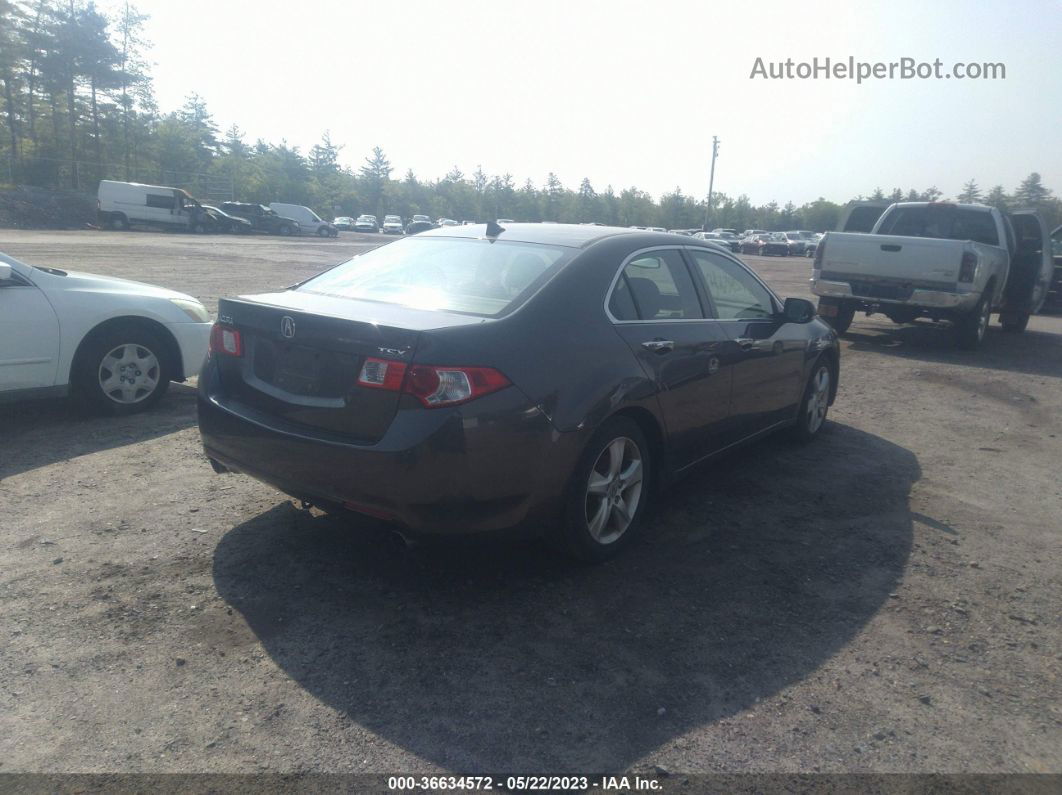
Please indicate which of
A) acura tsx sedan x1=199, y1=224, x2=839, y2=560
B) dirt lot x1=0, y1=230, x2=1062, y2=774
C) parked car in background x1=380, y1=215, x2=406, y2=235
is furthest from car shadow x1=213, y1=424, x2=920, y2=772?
parked car in background x1=380, y1=215, x2=406, y2=235

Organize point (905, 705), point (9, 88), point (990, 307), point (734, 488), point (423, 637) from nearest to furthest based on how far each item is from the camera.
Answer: point (905, 705)
point (423, 637)
point (734, 488)
point (990, 307)
point (9, 88)

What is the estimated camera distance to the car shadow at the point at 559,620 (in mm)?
2832

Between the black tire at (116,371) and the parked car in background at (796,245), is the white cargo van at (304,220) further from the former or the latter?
the black tire at (116,371)

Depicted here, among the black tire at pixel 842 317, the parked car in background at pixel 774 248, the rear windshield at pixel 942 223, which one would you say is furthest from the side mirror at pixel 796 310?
the parked car in background at pixel 774 248

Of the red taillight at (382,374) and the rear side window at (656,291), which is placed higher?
the rear side window at (656,291)

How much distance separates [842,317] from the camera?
1223cm

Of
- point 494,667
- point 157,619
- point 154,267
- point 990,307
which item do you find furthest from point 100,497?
point 154,267

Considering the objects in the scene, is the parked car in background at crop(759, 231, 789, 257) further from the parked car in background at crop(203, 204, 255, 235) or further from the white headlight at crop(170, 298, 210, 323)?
the white headlight at crop(170, 298, 210, 323)

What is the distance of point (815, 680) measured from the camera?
3135 millimetres

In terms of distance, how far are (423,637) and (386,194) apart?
98876 millimetres

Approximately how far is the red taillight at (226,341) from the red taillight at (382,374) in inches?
34.4

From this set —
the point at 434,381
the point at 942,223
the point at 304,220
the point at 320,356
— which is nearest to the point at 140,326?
the point at 320,356

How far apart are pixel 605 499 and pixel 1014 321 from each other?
12727 mm

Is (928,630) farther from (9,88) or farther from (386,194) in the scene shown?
(386,194)
